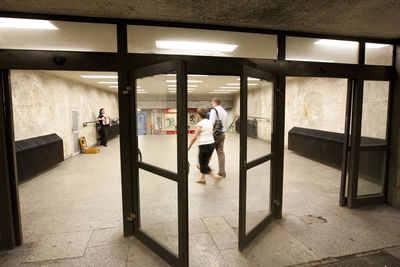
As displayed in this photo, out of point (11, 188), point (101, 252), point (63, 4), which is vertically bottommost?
point (101, 252)

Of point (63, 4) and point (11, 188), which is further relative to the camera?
point (11, 188)

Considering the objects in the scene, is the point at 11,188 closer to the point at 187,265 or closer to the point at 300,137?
the point at 187,265

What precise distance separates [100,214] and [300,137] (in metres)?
6.15

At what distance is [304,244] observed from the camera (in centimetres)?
257

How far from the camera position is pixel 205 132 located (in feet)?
13.5

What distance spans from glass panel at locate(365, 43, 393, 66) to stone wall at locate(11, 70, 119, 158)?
22.1 feet

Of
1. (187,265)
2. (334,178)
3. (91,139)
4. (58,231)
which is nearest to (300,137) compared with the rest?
(334,178)

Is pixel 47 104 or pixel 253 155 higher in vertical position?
pixel 47 104

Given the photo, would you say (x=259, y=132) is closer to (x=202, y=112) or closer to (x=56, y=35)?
(x=202, y=112)

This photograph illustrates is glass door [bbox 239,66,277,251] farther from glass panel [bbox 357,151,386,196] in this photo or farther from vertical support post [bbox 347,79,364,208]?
glass panel [bbox 357,151,386,196]

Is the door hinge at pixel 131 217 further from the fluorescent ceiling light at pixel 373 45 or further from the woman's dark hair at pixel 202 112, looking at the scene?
the fluorescent ceiling light at pixel 373 45

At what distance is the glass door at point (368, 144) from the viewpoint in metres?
3.36

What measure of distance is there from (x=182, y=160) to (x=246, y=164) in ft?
2.49

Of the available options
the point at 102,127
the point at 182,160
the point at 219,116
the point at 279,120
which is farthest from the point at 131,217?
the point at 102,127
